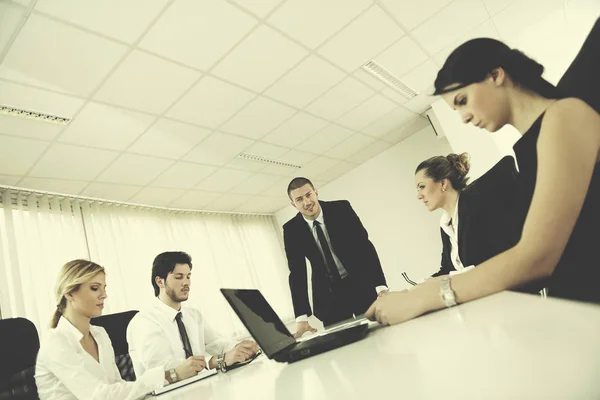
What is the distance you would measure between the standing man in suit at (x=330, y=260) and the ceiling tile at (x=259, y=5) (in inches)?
53.6

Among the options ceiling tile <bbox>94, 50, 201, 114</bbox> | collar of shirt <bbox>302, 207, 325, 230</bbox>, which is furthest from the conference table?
ceiling tile <bbox>94, 50, 201, 114</bbox>

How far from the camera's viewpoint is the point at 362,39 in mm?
3355

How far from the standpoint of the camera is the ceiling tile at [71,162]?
137 inches

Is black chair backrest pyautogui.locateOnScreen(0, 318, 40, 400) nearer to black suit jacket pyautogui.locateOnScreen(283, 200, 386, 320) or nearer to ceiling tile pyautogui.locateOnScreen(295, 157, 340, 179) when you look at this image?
black suit jacket pyautogui.locateOnScreen(283, 200, 386, 320)

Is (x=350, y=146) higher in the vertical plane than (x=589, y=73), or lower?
higher

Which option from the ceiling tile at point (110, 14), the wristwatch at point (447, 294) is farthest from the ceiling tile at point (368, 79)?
the wristwatch at point (447, 294)

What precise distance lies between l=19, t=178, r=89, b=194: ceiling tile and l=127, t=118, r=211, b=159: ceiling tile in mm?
958

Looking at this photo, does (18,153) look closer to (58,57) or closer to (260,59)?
(58,57)

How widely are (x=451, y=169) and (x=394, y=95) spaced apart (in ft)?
8.61

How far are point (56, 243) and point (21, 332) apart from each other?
2498 millimetres

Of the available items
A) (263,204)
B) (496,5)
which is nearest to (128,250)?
(263,204)

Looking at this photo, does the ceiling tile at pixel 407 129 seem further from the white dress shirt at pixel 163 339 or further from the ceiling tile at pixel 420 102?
the white dress shirt at pixel 163 339

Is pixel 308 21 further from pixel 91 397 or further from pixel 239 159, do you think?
pixel 91 397

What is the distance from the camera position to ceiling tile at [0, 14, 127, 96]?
232cm
